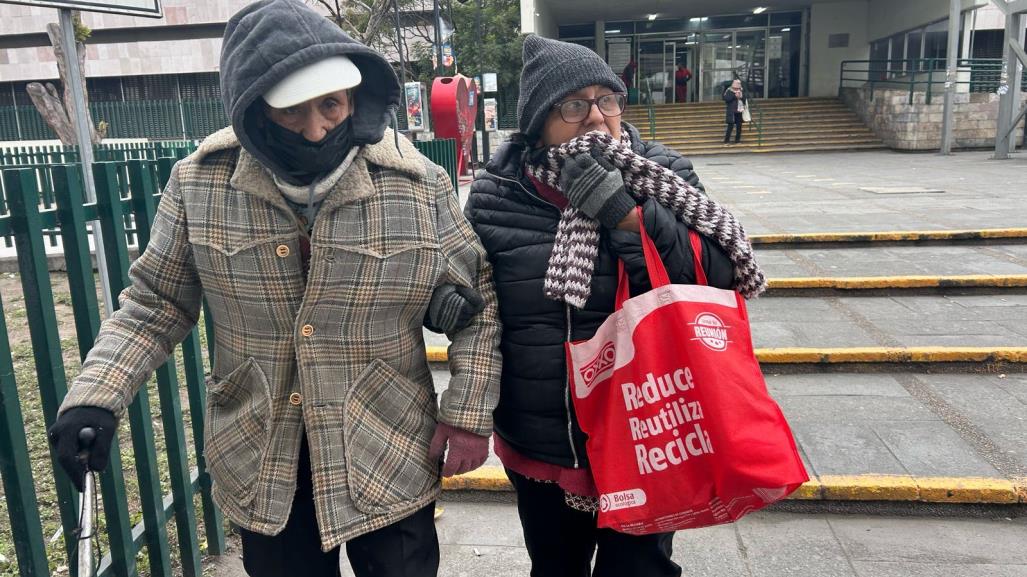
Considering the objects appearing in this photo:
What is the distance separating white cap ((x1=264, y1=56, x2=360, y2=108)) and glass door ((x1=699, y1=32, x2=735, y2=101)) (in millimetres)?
27111

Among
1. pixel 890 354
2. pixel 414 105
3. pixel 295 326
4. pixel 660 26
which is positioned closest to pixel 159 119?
pixel 414 105

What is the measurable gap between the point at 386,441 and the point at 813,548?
203cm

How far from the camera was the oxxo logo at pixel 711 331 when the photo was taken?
1.79m

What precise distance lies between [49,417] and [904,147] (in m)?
20.8

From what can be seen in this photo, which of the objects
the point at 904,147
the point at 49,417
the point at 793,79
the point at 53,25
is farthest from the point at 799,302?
the point at 793,79

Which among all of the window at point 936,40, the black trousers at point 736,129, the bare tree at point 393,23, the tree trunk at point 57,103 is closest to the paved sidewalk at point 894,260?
the tree trunk at point 57,103

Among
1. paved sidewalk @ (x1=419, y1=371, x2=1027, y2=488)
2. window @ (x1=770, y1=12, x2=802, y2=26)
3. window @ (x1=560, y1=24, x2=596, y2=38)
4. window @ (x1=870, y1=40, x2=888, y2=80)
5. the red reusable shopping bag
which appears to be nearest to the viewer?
the red reusable shopping bag

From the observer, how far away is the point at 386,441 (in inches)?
74.1

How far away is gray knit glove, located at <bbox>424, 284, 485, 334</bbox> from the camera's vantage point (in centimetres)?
191

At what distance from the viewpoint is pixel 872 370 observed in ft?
14.6

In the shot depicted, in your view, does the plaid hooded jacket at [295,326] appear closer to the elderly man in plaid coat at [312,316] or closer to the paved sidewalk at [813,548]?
the elderly man in plaid coat at [312,316]

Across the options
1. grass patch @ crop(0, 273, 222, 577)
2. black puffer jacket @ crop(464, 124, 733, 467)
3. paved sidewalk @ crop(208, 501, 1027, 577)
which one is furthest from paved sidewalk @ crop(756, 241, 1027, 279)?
grass patch @ crop(0, 273, 222, 577)

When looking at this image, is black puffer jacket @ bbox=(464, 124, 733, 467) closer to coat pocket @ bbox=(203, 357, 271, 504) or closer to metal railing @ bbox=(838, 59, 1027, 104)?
coat pocket @ bbox=(203, 357, 271, 504)

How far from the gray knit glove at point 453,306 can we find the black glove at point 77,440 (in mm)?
784
